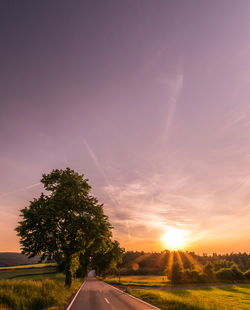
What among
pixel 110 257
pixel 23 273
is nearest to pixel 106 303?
pixel 110 257

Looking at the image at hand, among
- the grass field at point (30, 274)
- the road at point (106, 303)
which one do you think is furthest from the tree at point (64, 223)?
the grass field at point (30, 274)

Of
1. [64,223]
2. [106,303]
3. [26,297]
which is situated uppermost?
[64,223]

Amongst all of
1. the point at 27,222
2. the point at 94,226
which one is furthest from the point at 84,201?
the point at 27,222

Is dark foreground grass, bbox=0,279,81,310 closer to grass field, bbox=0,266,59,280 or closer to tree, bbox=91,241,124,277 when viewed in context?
tree, bbox=91,241,124,277

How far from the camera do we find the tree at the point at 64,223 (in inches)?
853

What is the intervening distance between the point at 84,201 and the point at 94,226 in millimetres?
3468

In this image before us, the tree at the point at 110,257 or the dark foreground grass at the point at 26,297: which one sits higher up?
the tree at the point at 110,257

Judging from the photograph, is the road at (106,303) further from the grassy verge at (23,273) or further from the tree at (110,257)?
the grassy verge at (23,273)

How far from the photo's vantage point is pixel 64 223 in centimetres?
2277

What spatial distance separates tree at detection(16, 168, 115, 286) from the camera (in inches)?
853

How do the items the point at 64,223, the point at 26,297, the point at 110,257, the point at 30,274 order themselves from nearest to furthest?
the point at 26,297 → the point at 64,223 → the point at 110,257 → the point at 30,274

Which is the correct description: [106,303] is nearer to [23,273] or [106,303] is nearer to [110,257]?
[110,257]

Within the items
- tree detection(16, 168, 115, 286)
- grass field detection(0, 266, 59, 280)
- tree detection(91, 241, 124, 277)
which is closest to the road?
tree detection(16, 168, 115, 286)

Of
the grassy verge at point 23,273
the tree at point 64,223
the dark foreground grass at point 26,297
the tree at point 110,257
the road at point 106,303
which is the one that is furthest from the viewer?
the grassy verge at point 23,273
